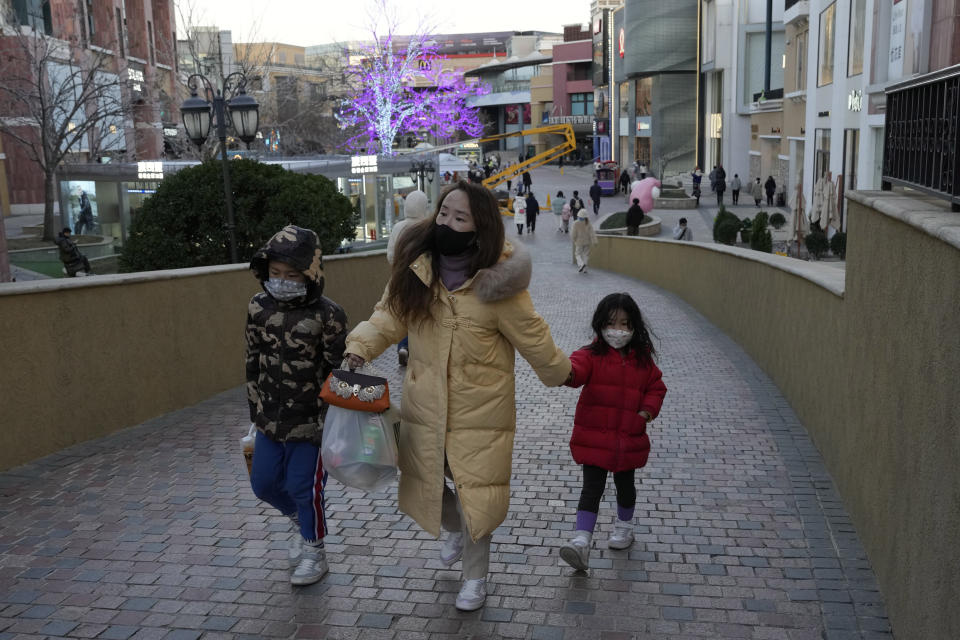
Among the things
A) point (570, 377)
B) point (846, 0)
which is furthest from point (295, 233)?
point (846, 0)

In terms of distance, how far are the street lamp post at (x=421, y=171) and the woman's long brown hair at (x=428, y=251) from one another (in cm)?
2113

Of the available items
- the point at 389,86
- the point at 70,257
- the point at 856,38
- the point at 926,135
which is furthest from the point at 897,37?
the point at 389,86

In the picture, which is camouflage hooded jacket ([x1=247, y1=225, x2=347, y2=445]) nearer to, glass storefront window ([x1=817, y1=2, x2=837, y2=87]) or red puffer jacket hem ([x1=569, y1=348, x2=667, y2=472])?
red puffer jacket hem ([x1=569, y1=348, x2=667, y2=472])

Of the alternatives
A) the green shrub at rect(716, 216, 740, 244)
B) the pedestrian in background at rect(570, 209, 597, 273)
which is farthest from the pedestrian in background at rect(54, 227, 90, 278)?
the green shrub at rect(716, 216, 740, 244)

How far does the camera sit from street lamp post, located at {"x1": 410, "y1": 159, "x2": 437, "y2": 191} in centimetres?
2592

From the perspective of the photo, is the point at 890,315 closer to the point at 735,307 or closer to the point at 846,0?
the point at 735,307

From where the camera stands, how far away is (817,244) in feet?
66.8

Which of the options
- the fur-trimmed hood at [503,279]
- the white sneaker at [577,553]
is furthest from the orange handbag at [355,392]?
the white sneaker at [577,553]

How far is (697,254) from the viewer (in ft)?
54.2

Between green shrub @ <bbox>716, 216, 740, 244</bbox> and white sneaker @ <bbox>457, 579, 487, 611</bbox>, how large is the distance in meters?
22.1

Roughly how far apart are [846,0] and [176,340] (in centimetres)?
2305

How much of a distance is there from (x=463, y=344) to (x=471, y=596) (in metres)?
1.11

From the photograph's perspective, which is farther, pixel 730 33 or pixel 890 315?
pixel 730 33

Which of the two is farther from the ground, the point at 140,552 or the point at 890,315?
the point at 890,315
